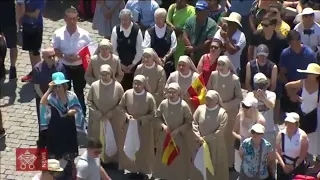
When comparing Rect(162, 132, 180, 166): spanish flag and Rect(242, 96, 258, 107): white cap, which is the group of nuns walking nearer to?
Rect(162, 132, 180, 166): spanish flag

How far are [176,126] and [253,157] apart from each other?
53.9 inches

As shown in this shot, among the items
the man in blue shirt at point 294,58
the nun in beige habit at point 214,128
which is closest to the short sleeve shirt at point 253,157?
the nun in beige habit at point 214,128

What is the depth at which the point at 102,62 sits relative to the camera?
13562 millimetres

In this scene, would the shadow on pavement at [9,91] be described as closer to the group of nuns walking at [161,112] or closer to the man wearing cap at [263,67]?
the group of nuns walking at [161,112]

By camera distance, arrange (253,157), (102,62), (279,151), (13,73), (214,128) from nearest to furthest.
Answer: (253,157), (279,151), (214,128), (102,62), (13,73)

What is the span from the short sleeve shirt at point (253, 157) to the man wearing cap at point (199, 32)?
9.04ft

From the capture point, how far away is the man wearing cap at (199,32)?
1420 cm

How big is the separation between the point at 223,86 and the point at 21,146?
11.4 ft

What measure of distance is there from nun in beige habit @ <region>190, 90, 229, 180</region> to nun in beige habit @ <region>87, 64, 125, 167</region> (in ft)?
4.14

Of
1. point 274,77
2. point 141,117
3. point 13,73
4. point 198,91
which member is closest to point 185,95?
point 198,91

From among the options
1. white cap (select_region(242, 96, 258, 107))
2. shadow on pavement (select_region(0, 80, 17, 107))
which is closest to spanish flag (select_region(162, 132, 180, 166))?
white cap (select_region(242, 96, 258, 107))

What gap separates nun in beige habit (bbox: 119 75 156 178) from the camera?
42.1 feet

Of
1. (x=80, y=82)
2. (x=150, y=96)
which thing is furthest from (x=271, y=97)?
(x=80, y=82)

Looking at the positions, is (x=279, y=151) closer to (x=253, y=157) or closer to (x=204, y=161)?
(x=253, y=157)
